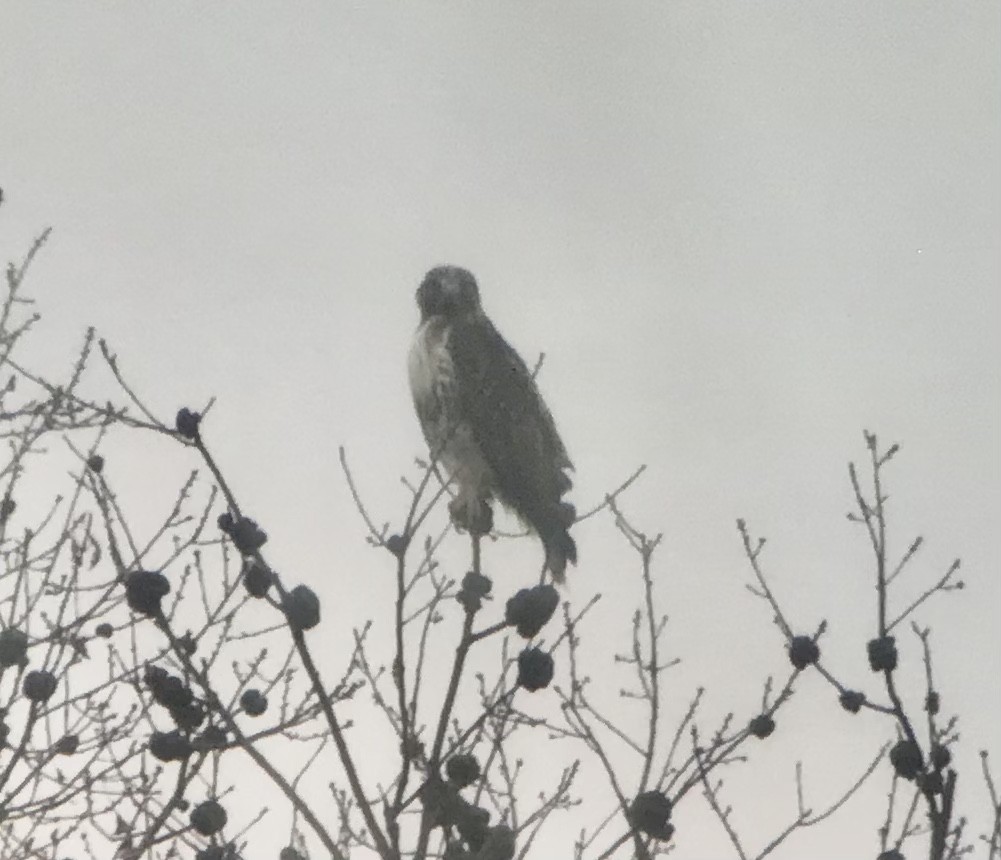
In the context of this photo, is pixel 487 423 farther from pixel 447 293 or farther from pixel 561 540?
pixel 447 293

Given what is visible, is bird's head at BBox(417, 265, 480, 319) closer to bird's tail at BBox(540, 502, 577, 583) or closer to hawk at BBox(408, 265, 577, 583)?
hawk at BBox(408, 265, 577, 583)

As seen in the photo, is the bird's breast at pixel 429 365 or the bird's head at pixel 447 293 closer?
the bird's breast at pixel 429 365

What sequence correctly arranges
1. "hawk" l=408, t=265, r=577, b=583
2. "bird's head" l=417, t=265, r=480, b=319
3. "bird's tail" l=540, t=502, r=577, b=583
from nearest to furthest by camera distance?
"bird's tail" l=540, t=502, r=577, b=583, "hawk" l=408, t=265, r=577, b=583, "bird's head" l=417, t=265, r=480, b=319

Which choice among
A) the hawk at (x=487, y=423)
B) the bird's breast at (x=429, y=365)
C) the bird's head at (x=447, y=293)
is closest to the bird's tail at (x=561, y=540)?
the hawk at (x=487, y=423)

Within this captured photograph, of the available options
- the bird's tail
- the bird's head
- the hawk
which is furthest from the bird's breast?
the bird's tail

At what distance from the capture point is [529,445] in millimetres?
6633

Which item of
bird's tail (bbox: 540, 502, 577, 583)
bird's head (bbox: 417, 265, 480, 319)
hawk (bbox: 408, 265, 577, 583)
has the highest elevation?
bird's head (bbox: 417, 265, 480, 319)

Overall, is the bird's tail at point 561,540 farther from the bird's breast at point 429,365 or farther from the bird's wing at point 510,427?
the bird's breast at point 429,365

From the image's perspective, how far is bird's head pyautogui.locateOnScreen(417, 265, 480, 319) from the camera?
6875 mm

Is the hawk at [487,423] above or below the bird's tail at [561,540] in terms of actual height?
above

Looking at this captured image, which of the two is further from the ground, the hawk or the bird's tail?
the hawk

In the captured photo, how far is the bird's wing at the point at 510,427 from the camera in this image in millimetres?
6410

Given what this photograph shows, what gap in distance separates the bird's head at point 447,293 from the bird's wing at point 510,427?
110mm

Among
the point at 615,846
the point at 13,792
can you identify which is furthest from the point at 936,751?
the point at 13,792
